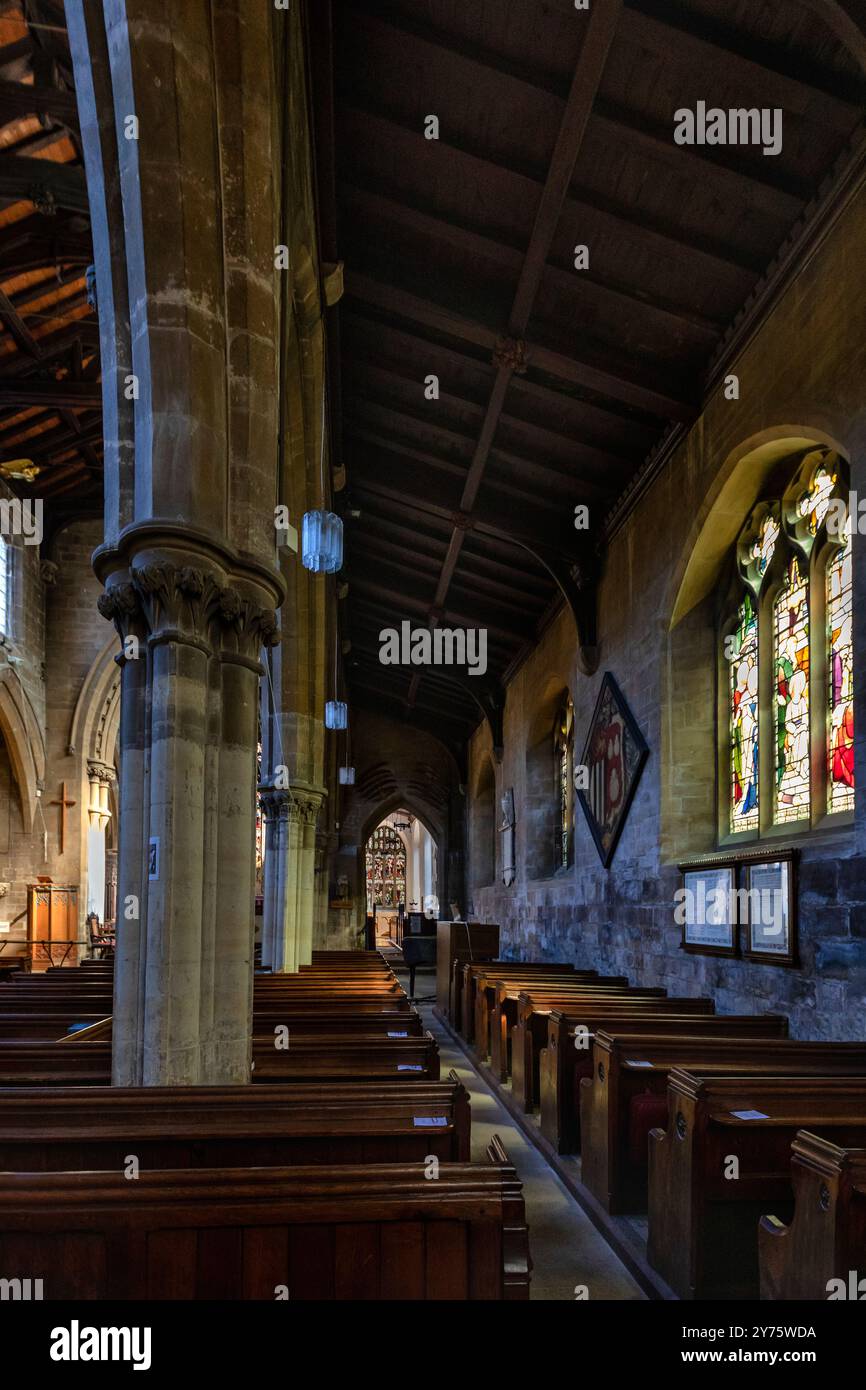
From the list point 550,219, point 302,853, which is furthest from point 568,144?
point 302,853

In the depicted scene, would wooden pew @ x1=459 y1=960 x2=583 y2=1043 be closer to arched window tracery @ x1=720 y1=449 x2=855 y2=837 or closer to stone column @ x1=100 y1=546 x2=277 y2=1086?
arched window tracery @ x1=720 y1=449 x2=855 y2=837

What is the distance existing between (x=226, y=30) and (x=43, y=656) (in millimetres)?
15827

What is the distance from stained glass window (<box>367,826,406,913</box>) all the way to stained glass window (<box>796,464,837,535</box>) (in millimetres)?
27762

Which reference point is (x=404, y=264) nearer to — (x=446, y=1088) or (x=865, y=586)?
(x=865, y=586)

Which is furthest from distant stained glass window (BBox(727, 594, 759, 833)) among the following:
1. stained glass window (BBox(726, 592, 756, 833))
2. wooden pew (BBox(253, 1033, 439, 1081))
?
wooden pew (BBox(253, 1033, 439, 1081))

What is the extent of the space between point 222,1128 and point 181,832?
62.7 inches

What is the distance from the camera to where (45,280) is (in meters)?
12.6

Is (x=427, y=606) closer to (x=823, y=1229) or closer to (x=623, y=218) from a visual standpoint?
(x=623, y=218)

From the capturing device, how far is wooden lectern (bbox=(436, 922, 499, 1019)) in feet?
40.3

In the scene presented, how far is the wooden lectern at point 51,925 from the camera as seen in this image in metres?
16.8

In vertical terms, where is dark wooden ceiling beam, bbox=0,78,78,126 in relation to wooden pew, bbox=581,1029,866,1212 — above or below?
above

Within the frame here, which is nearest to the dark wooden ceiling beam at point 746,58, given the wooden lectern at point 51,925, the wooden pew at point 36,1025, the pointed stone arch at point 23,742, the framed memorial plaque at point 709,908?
the framed memorial plaque at point 709,908

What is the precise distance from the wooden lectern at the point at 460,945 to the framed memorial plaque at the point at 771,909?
19.7ft
